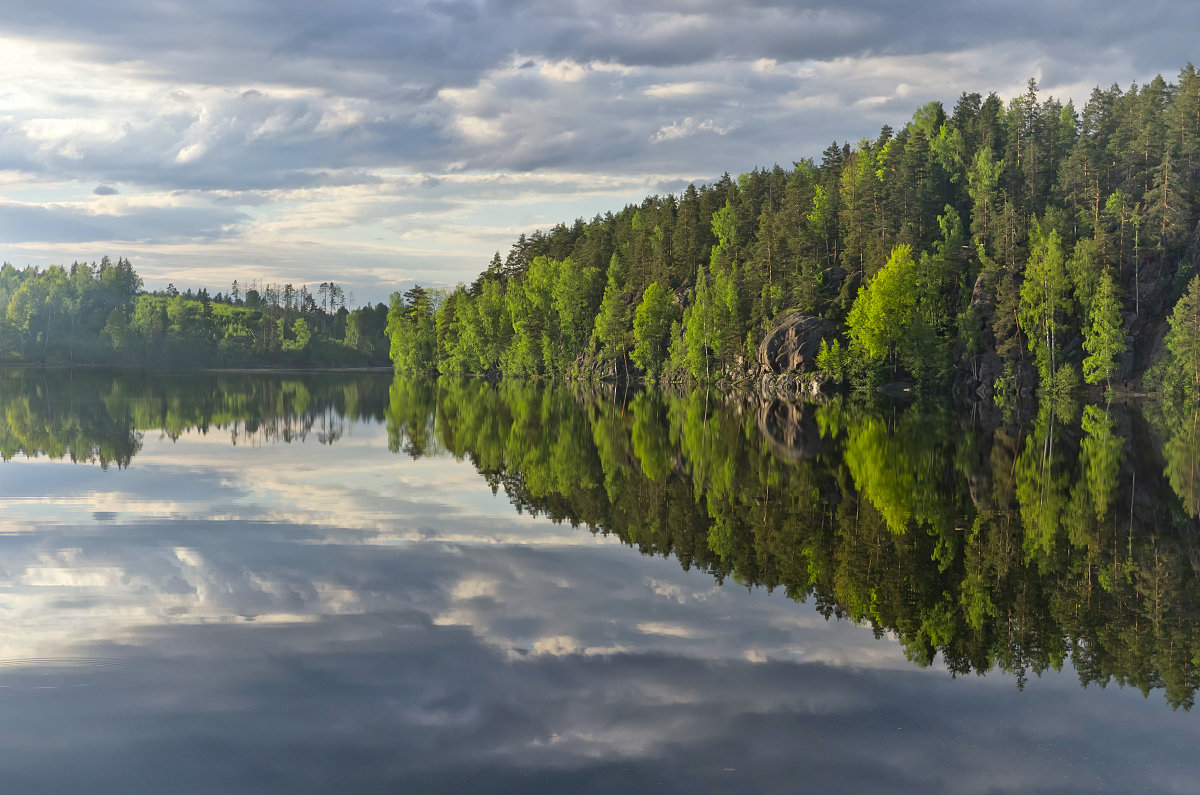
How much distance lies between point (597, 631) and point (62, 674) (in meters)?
7.84

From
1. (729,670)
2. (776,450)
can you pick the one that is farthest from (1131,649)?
(776,450)

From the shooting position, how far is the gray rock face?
113500 mm

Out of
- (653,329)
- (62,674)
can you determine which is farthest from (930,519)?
(653,329)

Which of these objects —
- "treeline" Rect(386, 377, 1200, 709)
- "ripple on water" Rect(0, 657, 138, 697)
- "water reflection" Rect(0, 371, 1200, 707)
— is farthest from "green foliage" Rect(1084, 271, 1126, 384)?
"ripple on water" Rect(0, 657, 138, 697)

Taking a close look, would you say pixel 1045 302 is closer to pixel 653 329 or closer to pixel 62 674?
pixel 653 329

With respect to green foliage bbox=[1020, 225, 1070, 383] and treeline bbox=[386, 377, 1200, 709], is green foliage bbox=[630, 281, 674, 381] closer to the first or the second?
green foliage bbox=[1020, 225, 1070, 383]

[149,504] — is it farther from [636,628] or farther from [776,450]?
[776,450]

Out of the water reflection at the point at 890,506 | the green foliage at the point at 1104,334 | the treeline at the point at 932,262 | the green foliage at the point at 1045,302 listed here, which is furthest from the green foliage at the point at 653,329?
the water reflection at the point at 890,506

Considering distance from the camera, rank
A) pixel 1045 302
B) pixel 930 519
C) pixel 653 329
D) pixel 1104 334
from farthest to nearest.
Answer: pixel 653 329 → pixel 1045 302 → pixel 1104 334 → pixel 930 519

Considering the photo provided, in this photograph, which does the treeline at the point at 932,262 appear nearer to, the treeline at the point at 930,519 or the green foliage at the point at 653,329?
the green foliage at the point at 653,329

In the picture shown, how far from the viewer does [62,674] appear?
12.7m

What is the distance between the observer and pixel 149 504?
26.5 meters

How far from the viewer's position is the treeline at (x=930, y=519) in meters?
15.1

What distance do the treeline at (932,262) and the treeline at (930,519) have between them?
171ft
